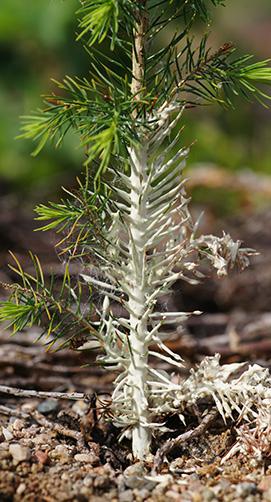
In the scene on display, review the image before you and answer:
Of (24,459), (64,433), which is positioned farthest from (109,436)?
(24,459)

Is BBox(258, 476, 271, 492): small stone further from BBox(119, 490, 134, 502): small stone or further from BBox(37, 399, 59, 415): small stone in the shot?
BBox(37, 399, 59, 415): small stone

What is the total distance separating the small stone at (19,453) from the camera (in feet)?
3.95

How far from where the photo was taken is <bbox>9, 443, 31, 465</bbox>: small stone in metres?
1.21

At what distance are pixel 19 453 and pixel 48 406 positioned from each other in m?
0.44

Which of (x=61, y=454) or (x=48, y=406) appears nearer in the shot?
(x=61, y=454)

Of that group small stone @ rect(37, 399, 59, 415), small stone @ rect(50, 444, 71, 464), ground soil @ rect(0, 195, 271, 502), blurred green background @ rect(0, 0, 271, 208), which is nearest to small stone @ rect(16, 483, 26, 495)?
ground soil @ rect(0, 195, 271, 502)

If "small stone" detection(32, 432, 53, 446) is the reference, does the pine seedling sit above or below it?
above

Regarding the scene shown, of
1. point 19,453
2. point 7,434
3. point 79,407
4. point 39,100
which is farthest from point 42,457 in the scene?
point 39,100

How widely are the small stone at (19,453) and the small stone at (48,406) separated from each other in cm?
39

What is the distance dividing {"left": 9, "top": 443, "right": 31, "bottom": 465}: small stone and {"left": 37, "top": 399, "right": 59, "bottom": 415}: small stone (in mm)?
395

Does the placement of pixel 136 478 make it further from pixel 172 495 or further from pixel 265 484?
pixel 265 484

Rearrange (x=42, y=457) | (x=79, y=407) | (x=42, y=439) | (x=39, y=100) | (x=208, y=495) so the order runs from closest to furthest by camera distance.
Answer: (x=208, y=495) → (x=42, y=457) → (x=42, y=439) → (x=79, y=407) → (x=39, y=100)

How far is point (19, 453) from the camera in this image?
1.21m

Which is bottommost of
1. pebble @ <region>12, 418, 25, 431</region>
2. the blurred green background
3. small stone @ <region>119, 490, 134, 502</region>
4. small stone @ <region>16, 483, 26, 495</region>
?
small stone @ <region>119, 490, 134, 502</region>
